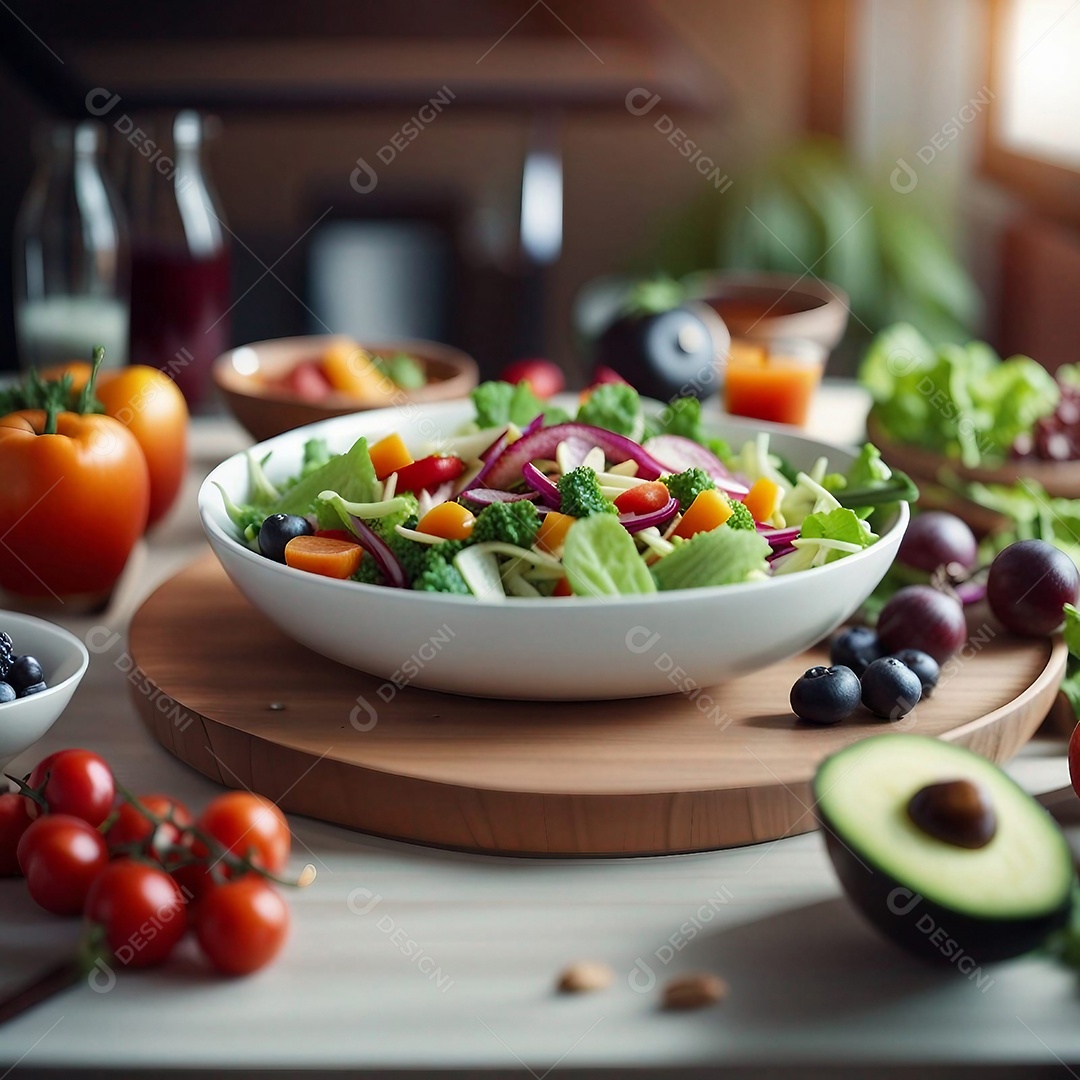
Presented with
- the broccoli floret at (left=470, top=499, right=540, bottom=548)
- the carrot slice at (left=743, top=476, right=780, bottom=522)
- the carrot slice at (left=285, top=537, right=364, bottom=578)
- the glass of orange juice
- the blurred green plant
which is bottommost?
the blurred green plant

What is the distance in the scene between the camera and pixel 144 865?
96 centimetres

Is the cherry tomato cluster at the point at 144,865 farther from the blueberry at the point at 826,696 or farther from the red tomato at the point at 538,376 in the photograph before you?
the red tomato at the point at 538,376

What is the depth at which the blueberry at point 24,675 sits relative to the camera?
1206 mm

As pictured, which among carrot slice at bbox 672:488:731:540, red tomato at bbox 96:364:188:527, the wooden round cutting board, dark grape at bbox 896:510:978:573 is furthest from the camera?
red tomato at bbox 96:364:188:527

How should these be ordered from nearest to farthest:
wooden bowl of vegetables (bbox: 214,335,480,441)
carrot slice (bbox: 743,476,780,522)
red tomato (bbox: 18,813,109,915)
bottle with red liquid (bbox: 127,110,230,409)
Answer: red tomato (bbox: 18,813,109,915) → carrot slice (bbox: 743,476,780,522) → wooden bowl of vegetables (bbox: 214,335,480,441) → bottle with red liquid (bbox: 127,110,230,409)

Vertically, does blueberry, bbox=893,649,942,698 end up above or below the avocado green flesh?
below

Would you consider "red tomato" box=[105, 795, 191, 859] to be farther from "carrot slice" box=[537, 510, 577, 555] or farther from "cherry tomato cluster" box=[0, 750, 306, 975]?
"carrot slice" box=[537, 510, 577, 555]

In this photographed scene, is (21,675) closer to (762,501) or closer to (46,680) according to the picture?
(46,680)

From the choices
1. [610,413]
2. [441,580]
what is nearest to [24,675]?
[441,580]

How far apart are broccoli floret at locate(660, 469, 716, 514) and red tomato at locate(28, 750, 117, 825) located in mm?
645

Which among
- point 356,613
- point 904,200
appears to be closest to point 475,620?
point 356,613

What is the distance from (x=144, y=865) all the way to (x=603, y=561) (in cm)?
50

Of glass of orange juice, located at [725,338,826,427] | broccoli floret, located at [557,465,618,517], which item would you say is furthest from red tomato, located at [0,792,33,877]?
glass of orange juice, located at [725,338,826,427]

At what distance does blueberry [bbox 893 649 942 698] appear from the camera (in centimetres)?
129
